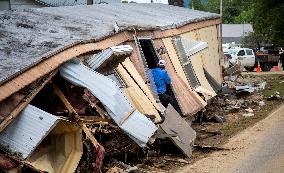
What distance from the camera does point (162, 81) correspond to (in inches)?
490

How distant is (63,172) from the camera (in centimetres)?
818

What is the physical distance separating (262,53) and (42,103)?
2867 centimetres

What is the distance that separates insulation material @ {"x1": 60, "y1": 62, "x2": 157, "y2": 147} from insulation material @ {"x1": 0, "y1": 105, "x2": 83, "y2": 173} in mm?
914

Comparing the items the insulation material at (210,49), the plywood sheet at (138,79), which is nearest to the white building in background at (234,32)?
the insulation material at (210,49)

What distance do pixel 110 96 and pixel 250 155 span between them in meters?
3.57

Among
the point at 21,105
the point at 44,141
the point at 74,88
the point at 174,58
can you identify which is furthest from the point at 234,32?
the point at 21,105

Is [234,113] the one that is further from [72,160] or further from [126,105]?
[72,160]

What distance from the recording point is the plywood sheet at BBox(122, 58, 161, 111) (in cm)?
1124

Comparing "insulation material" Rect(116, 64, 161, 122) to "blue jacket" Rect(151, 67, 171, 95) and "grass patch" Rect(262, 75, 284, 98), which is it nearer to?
"blue jacket" Rect(151, 67, 171, 95)

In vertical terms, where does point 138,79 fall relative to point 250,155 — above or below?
above

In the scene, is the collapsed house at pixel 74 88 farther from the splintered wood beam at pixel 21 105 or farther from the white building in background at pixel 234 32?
the white building in background at pixel 234 32

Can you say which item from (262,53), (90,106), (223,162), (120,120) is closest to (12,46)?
(90,106)

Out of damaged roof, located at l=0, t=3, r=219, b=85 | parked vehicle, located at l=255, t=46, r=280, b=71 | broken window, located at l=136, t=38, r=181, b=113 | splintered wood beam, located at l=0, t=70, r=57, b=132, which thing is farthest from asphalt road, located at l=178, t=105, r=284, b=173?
parked vehicle, located at l=255, t=46, r=280, b=71

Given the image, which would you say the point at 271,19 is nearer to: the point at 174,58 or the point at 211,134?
the point at 174,58
